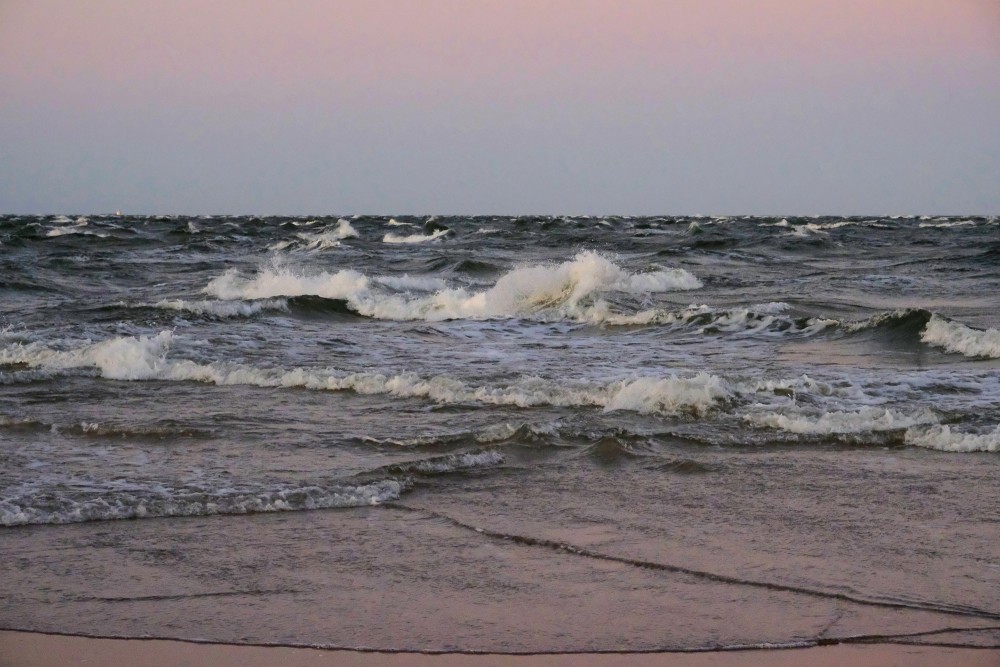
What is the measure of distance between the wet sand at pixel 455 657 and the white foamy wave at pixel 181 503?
63.6 inches

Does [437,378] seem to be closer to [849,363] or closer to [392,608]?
[849,363]

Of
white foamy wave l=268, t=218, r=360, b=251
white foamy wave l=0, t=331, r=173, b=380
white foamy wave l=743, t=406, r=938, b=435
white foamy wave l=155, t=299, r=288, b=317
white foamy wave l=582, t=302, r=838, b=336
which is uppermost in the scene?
white foamy wave l=268, t=218, r=360, b=251

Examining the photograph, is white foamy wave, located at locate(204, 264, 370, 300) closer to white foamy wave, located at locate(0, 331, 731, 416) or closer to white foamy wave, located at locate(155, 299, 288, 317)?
white foamy wave, located at locate(155, 299, 288, 317)

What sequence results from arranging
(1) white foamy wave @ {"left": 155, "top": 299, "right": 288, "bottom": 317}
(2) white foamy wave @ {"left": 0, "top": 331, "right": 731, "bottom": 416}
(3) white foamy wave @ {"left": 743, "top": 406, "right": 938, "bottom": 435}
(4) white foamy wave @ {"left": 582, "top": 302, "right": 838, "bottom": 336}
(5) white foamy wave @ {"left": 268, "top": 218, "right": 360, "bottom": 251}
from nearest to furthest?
1. (3) white foamy wave @ {"left": 743, "top": 406, "right": 938, "bottom": 435}
2. (2) white foamy wave @ {"left": 0, "top": 331, "right": 731, "bottom": 416}
3. (4) white foamy wave @ {"left": 582, "top": 302, "right": 838, "bottom": 336}
4. (1) white foamy wave @ {"left": 155, "top": 299, "right": 288, "bottom": 317}
5. (5) white foamy wave @ {"left": 268, "top": 218, "right": 360, "bottom": 251}

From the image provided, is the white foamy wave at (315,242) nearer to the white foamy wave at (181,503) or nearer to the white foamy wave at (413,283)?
the white foamy wave at (413,283)

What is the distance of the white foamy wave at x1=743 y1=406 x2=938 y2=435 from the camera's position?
276 inches

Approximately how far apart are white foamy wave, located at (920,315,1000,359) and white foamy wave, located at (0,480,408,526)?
7.23 meters

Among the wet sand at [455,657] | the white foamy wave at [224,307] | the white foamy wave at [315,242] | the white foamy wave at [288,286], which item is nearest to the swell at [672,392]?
the wet sand at [455,657]

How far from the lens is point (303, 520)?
16.5ft

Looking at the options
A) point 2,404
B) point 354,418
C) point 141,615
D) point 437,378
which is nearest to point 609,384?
point 437,378

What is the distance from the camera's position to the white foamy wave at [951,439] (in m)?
6.52

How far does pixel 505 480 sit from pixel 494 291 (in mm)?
11564

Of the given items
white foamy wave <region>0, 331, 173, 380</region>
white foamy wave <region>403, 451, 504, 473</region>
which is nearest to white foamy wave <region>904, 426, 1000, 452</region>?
white foamy wave <region>403, 451, 504, 473</region>

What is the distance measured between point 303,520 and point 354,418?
267cm
